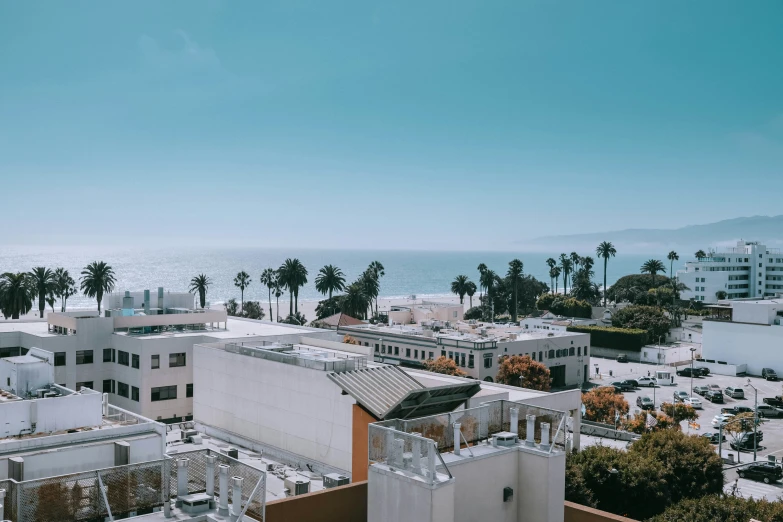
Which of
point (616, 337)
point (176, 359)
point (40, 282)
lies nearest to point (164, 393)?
point (176, 359)

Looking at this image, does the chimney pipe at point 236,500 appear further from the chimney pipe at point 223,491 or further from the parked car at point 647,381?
the parked car at point 647,381

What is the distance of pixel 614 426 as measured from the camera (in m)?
53.5

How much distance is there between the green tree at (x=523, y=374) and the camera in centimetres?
6706

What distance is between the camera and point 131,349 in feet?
172

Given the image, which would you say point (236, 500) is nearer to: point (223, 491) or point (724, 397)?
point (223, 491)

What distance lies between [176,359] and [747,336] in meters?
79.0

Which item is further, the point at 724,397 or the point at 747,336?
the point at 747,336

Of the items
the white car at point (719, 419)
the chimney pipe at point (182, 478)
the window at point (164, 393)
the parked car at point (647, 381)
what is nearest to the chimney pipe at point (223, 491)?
the chimney pipe at point (182, 478)

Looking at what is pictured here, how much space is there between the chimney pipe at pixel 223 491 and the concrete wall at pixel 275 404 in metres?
18.8

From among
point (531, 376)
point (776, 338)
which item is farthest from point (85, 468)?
point (776, 338)

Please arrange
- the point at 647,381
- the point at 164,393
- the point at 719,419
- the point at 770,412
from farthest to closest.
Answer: the point at 647,381 → the point at 770,412 → the point at 719,419 → the point at 164,393

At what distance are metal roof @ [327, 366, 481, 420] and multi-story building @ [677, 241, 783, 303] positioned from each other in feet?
514

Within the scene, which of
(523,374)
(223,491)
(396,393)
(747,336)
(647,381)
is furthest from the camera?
(747,336)

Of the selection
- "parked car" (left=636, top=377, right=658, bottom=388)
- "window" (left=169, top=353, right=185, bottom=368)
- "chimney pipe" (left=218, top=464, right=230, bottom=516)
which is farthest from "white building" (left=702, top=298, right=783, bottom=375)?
"chimney pipe" (left=218, top=464, right=230, bottom=516)
